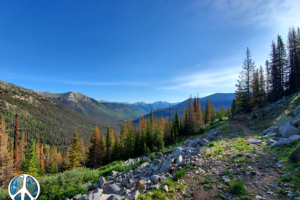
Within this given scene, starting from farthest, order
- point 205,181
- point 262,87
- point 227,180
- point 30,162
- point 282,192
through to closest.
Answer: point 262,87 < point 30,162 < point 205,181 < point 227,180 < point 282,192

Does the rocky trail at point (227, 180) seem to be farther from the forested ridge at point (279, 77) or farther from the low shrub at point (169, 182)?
the forested ridge at point (279, 77)

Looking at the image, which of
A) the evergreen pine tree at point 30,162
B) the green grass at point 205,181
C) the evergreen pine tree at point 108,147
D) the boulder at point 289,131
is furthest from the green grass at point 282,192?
the evergreen pine tree at point 108,147

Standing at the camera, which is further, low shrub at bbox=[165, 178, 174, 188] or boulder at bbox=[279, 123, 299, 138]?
boulder at bbox=[279, 123, 299, 138]

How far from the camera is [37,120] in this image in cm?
17725

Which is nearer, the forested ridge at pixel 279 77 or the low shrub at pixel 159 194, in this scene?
the low shrub at pixel 159 194

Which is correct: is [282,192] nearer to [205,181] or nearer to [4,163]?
[205,181]

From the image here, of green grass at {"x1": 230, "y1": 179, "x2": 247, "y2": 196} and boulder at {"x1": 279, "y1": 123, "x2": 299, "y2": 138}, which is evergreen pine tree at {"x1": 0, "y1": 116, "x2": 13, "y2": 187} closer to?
green grass at {"x1": 230, "y1": 179, "x2": 247, "y2": 196}

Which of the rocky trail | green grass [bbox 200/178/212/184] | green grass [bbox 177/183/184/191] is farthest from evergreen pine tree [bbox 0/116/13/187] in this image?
green grass [bbox 200/178/212/184]

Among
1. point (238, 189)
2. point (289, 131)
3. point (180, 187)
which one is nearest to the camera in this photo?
point (238, 189)

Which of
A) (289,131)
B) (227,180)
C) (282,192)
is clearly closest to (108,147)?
(227,180)

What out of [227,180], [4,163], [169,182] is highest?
[227,180]

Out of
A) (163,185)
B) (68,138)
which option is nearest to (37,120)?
(68,138)

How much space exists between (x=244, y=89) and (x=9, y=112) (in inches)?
9644

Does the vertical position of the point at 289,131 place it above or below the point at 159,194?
above
